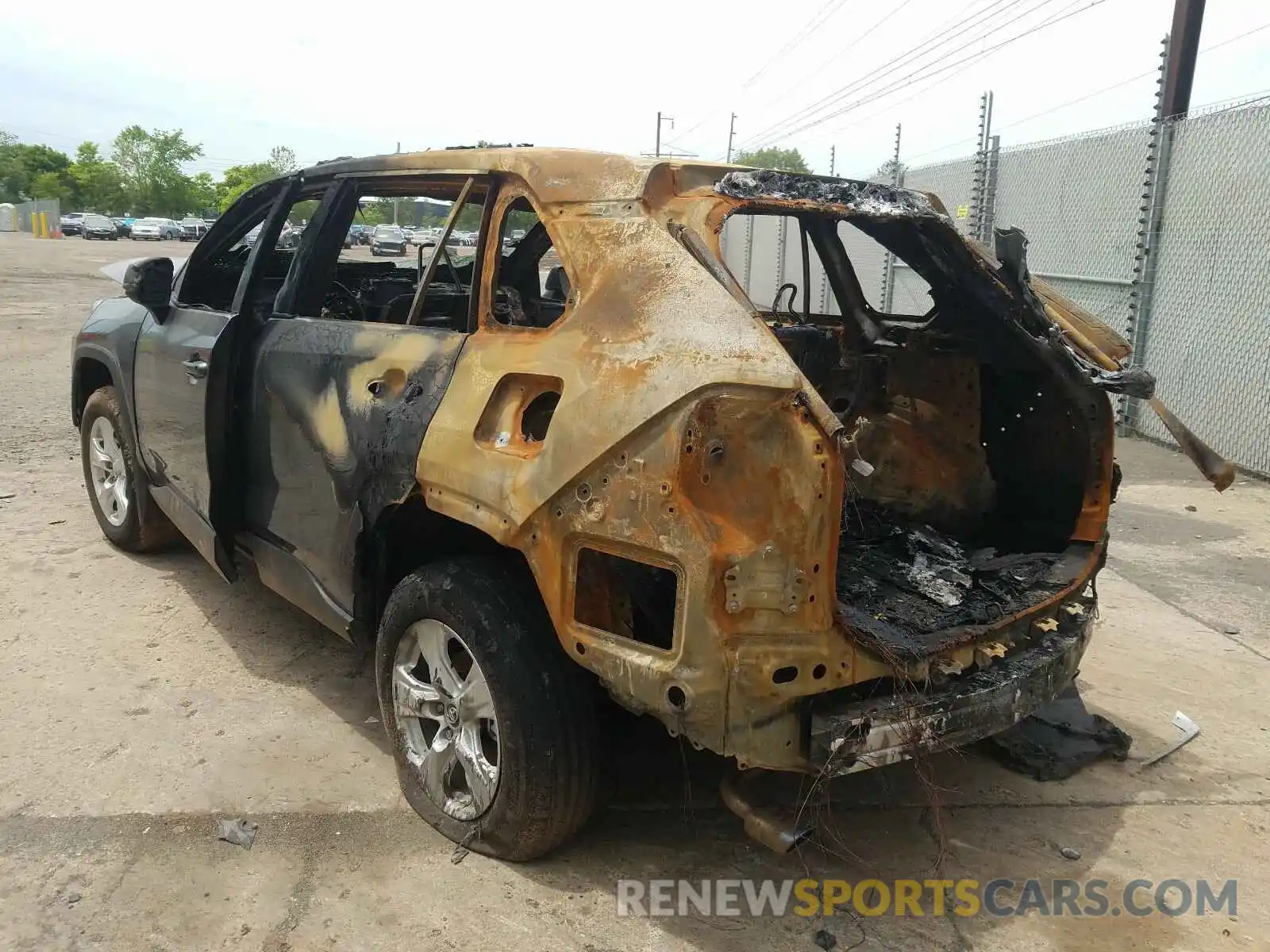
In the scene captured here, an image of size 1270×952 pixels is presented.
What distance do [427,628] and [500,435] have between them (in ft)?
2.20

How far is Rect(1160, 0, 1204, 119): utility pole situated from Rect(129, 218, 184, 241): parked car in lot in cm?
5627

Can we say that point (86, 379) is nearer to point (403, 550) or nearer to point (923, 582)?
point (403, 550)

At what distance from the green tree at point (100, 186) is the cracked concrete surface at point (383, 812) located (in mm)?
90082

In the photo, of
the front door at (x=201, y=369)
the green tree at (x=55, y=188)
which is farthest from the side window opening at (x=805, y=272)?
the green tree at (x=55, y=188)

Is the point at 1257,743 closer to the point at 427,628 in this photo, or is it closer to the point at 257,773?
the point at 427,628

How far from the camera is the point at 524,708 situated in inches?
101

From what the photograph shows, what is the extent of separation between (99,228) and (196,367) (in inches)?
2414

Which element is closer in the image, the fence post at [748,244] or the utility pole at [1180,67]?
the utility pole at [1180,67]

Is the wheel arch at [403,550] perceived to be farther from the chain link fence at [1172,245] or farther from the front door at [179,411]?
the chain link fence at [1172,245]

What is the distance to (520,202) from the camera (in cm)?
308

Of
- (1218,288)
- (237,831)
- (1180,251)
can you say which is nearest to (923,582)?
(237,831)

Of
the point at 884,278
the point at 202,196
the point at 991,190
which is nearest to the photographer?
the point at 991,190

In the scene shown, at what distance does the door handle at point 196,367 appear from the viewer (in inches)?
150

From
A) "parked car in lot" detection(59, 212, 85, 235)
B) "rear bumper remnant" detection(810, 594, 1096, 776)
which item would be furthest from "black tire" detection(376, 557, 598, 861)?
"parked car in lot" detection(59, 212, 85, 235)
